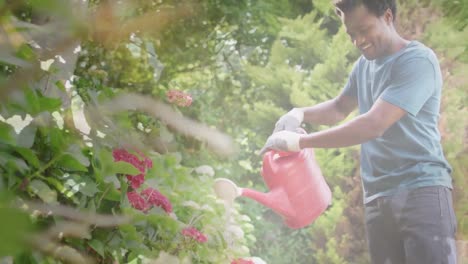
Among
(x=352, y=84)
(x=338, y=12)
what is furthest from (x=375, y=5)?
(x=352, y=84)

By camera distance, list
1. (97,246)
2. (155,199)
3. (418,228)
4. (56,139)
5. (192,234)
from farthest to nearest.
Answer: (418,228)
(192,234)
(155,199)
(97,246)
(56,139)

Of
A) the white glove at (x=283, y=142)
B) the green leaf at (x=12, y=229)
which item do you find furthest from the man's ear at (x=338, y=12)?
the green leaf at (x=12, y=229)

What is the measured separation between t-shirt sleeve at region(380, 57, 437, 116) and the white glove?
385 millimetres

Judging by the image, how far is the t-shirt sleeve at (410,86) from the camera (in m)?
2.23

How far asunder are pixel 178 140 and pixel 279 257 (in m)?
0.71

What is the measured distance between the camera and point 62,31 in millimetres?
147

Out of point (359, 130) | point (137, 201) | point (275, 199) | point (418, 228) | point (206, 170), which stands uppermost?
point (137, 201)

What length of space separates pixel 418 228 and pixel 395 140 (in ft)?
1.15

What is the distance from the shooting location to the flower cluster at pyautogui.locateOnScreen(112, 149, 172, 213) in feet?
4.14

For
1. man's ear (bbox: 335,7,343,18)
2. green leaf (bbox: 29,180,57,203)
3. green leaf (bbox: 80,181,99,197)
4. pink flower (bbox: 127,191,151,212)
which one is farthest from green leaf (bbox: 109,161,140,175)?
man's ear (bbox: 335,7,343,18)

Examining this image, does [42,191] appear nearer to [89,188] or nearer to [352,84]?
[89,188]

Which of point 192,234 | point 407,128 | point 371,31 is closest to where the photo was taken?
point 192,234

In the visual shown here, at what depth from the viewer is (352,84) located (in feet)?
8.25

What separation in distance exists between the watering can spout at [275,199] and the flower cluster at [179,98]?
433 millimetres
